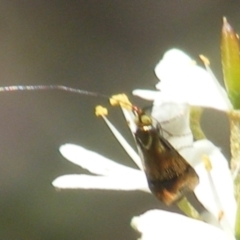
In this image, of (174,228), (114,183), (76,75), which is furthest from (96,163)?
(76,75)

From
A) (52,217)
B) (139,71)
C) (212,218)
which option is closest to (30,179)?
(52,217)

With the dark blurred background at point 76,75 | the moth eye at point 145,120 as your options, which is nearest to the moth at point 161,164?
the moth eye at point 145,120

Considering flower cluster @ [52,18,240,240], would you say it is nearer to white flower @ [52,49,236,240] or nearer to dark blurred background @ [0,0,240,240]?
white flower @ [52,49,236,240]

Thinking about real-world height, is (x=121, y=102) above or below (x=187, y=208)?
above

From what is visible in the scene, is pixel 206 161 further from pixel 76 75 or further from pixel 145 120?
pixel 76 75

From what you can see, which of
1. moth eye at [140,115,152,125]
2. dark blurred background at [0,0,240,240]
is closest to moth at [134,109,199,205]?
A: moth eye at [140,115,152,125]
